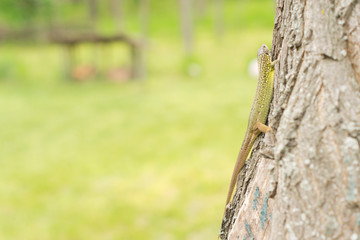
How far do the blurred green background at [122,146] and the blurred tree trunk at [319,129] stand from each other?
15.1ft

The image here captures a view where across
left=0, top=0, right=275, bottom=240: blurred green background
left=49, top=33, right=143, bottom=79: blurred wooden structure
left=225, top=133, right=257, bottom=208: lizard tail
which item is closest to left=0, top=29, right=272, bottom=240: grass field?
left=0, top=0, right=275, bottom=240: blurred green background

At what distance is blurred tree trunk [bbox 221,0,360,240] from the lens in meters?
1.61

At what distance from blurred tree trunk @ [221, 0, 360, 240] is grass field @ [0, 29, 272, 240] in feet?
15.1

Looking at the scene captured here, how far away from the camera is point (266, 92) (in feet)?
7.57

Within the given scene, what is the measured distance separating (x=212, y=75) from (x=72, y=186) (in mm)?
9696

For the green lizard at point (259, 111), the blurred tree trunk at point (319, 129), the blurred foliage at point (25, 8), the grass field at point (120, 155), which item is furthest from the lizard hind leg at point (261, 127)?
the blurred foliage at point (25, 8)

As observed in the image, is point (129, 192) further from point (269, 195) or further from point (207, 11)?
point (207, 11)

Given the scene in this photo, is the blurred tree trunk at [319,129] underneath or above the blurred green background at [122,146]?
above

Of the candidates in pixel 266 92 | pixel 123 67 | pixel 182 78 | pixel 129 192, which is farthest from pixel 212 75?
pixel 266 92

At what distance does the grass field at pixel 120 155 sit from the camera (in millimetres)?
6562

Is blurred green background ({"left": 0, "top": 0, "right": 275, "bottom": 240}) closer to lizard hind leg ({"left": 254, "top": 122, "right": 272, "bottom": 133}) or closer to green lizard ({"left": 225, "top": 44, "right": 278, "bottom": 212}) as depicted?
green lizard ({"left": 225, "top": 44, "right": 278, "bottom": 212})

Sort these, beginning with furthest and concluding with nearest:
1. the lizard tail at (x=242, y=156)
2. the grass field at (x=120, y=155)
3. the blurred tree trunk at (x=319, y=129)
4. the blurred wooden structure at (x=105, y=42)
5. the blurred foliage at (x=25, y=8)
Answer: the blurred foliage at (x=25, y=8) < the blurred wooden structure at (x=105, y=42) < the grass field at (x=120, y=155) < the lizard tail at (x=242, y=156) < the blurred tree trunk at (x=319, y=129)

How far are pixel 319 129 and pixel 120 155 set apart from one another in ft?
25.0

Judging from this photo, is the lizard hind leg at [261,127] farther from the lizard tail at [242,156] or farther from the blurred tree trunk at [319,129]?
the blurred tree trunk at [319,129]
